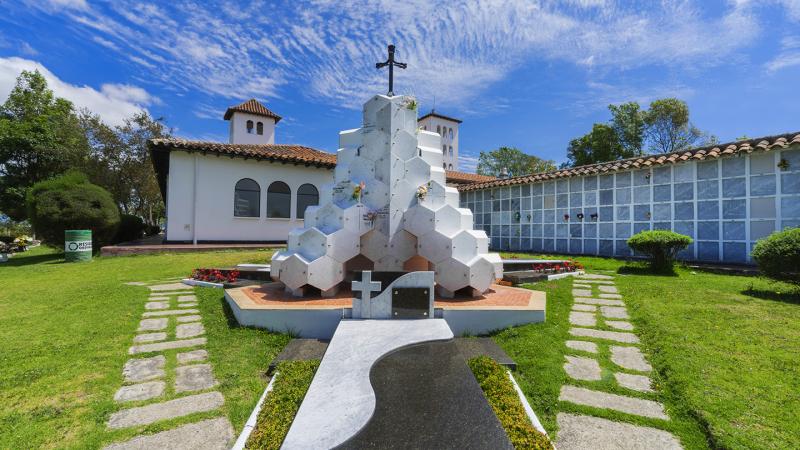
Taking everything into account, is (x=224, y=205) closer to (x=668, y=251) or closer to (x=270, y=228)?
(x=270, y=228)

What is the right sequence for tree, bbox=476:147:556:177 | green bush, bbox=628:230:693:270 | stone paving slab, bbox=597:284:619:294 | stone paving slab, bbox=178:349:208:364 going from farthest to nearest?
tree, bbox=476:147:556:177, green bush, bbox=628:230:693:270, stone paving slab, bbox=597:284:619:294, stone paving slab, bbox=178:349:208:364

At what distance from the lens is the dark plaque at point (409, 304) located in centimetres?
470

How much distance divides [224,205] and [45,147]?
12448 millimetres

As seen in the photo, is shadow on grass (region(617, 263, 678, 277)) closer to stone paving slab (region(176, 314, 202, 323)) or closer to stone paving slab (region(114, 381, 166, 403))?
stone paving slab (region(176, 314, 202, 323))

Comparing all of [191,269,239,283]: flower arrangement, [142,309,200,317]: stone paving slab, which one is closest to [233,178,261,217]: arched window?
[191,269,239,283]: flower arrangement

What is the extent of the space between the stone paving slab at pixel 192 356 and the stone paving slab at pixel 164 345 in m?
0.26

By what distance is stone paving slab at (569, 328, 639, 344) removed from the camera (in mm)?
4320

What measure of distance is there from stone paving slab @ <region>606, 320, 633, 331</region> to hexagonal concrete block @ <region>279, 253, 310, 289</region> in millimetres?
4472

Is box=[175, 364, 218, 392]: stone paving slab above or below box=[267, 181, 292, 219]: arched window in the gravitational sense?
below

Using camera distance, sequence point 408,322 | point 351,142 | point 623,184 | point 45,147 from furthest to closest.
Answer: point 45,147, point 623,184, point 351,142, point 408,322

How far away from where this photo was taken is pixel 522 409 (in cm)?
261

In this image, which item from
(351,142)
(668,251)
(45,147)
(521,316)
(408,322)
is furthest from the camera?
(45,147)

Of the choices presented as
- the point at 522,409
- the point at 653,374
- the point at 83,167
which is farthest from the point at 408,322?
the point at 83,167

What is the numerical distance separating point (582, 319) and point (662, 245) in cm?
522
